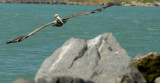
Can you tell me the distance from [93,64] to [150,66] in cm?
171

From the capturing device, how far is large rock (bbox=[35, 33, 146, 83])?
1109 cm

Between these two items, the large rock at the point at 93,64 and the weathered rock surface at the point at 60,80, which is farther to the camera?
the large rock at the point at 93,64

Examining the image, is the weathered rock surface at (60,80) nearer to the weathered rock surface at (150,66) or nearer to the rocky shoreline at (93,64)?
the rocky shoreline at (93,64)

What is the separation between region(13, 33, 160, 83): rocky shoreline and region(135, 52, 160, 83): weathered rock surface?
0.13 m

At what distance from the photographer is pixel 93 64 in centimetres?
1136

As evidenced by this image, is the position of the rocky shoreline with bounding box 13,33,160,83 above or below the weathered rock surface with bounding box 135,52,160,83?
above

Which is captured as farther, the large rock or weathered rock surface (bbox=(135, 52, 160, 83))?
weathered rock surface (bbox=(135, 52, 160, 83))

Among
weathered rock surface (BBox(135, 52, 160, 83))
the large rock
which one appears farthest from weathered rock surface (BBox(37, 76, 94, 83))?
weathered rock surface (BBox(135, 52, 160, 83))

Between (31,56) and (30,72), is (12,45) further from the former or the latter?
(30,72)

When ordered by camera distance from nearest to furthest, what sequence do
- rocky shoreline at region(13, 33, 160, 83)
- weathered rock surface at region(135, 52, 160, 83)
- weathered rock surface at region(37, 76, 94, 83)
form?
weathered rock surface at region(37, 76, 94, 83), rocky shoreline at region(13, 33, 160, 83), weathered rock surface at region(135, 52, 160, 83)

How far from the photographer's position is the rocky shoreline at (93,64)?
1106 centimetres

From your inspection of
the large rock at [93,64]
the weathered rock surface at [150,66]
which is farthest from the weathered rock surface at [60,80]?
the weathered rock surface at [150,66]

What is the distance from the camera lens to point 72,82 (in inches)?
411

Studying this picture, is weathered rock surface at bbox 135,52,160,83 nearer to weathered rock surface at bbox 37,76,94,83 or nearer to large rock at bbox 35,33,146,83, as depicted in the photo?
large rock at bbox 35,33,146,83
